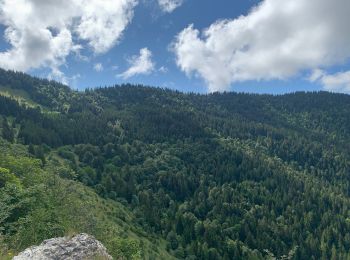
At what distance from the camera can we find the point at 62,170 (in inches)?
6398

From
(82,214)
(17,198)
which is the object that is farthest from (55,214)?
(82,214)

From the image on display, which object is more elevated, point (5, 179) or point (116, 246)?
point (5, 179)

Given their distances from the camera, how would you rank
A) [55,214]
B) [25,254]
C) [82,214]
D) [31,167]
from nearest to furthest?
1. [25,254]
2. [55,214]
3. [82,214]
4. [31,167]

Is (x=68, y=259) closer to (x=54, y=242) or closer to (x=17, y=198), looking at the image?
(x=54, y=242)

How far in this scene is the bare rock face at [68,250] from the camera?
23.8 m

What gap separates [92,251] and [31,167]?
274 feet

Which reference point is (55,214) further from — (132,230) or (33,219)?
(132,230)

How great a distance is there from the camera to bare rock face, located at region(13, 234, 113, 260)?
2383cm

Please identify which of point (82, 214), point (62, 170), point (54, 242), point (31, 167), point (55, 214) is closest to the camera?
point (54, 242)

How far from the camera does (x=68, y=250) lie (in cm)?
2466

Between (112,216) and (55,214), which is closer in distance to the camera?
(55,214)

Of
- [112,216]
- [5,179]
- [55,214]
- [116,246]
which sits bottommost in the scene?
[112,216]

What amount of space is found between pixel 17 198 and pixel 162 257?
12682 centimetres

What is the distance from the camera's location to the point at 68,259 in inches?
938
